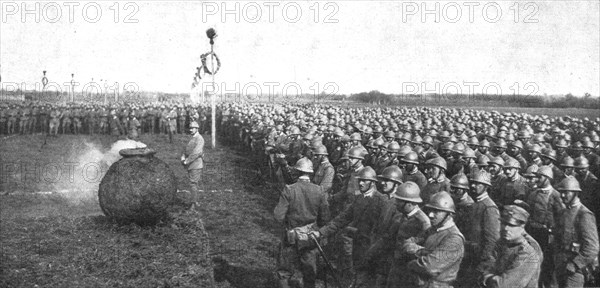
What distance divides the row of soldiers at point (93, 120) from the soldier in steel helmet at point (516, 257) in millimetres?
24861

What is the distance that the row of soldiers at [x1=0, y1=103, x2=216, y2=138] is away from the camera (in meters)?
29.6

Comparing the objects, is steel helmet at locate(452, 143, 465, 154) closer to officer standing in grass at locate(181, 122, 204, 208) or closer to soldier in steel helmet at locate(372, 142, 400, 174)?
soldier in steel helmet at locate(372, 142, 400, 174)

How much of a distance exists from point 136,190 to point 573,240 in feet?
22.2

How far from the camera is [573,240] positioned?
629 cm

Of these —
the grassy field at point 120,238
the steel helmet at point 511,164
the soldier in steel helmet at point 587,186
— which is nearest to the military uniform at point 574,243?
the steel helmet at point 511,164

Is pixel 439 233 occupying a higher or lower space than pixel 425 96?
lower

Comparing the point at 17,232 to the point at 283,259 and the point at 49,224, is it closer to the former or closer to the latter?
the point at 49,224

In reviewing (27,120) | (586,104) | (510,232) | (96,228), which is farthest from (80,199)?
(586,104)

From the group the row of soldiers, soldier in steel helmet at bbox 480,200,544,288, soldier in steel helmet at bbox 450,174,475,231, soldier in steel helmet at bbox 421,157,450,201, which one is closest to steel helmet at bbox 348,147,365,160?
soldier in steel helmet at bbox 421,157,450,201

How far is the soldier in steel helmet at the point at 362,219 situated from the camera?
654cm

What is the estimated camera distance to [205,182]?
16031 millimetres

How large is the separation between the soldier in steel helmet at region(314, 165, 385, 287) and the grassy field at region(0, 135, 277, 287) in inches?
72.8

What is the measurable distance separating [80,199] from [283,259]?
28.4 feet

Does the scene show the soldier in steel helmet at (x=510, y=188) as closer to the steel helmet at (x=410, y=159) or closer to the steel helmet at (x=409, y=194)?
the steel helmet at (x=410, y=159)
